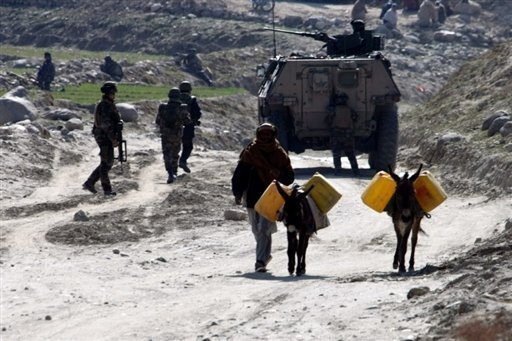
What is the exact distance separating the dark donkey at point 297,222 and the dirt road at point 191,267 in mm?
Answer: 205

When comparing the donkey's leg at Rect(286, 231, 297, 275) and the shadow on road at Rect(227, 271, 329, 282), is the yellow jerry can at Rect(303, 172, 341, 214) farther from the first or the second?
the shadow on road at Rect(227, 271, 329, 282)

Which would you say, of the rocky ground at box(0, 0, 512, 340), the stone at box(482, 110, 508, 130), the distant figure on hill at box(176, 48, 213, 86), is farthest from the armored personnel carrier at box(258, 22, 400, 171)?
the distant figure on hill at box(176, 48, 213, 86)

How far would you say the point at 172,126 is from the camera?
2345 cm

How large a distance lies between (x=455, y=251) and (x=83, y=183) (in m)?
7.47

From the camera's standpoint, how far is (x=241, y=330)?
10828 millimetres

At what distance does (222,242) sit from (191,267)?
6.44 feet

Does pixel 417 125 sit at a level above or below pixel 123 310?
below

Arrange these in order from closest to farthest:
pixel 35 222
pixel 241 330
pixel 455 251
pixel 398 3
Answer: pixel 241 330 → pixel 455 251 → pixel 35 222 → pixel 398 3

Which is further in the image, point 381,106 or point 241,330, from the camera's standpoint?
point 381,106

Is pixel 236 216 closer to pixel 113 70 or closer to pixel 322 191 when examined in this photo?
pixel 322 191

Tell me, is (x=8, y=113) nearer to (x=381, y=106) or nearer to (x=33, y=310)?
(x=381, y=106)

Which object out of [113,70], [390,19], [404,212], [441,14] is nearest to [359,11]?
[390,19]

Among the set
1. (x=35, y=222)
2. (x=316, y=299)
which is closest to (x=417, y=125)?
(x=35, y=222)

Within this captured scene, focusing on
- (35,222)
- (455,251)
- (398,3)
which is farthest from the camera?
(398,3)
